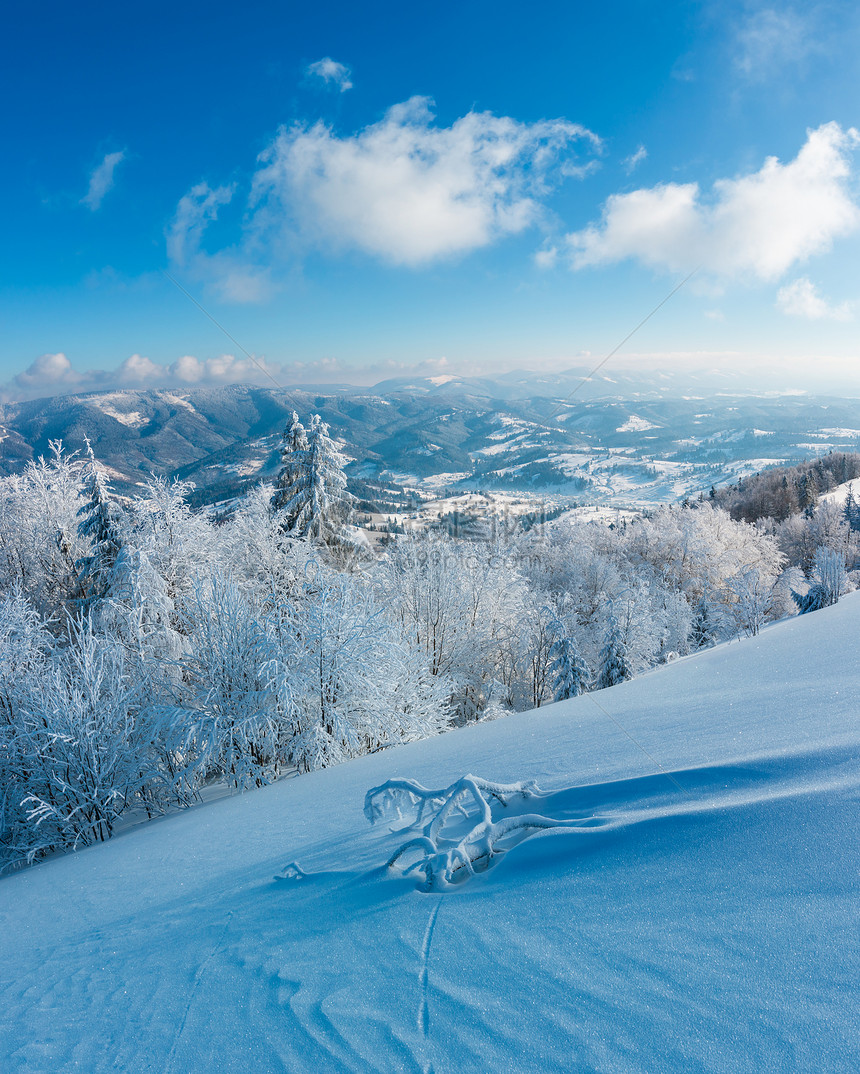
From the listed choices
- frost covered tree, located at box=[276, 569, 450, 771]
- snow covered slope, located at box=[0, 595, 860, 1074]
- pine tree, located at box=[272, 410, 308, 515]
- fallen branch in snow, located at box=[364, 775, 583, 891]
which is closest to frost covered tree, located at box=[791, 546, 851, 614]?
frost covered tree, located at box=[276, 569, 450, 771]

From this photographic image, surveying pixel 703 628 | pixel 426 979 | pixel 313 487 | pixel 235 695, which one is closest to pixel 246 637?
A: pixel 235 695

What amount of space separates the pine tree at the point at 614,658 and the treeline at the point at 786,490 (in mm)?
53335

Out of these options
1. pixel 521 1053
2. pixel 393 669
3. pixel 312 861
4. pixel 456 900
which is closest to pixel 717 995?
pixel 521 1053

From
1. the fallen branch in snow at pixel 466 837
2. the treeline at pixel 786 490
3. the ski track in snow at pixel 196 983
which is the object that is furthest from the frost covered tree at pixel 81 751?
the treeline at pixel 786 490

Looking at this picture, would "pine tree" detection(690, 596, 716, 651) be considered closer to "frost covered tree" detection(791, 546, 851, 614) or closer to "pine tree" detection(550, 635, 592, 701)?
"frost covered tree" detection(791, 546, 851, 614)

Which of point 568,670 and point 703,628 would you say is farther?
point 703,628

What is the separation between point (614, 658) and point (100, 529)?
72.5ft

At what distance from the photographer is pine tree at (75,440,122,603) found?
58.1ft

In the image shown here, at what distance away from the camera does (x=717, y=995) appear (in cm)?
145

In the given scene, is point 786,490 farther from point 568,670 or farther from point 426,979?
point 426,979

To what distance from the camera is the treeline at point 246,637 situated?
454 inches

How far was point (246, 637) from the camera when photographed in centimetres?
1212

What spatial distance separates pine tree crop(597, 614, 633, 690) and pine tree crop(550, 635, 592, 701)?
2086 millimetres

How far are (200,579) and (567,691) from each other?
14.8 metres
